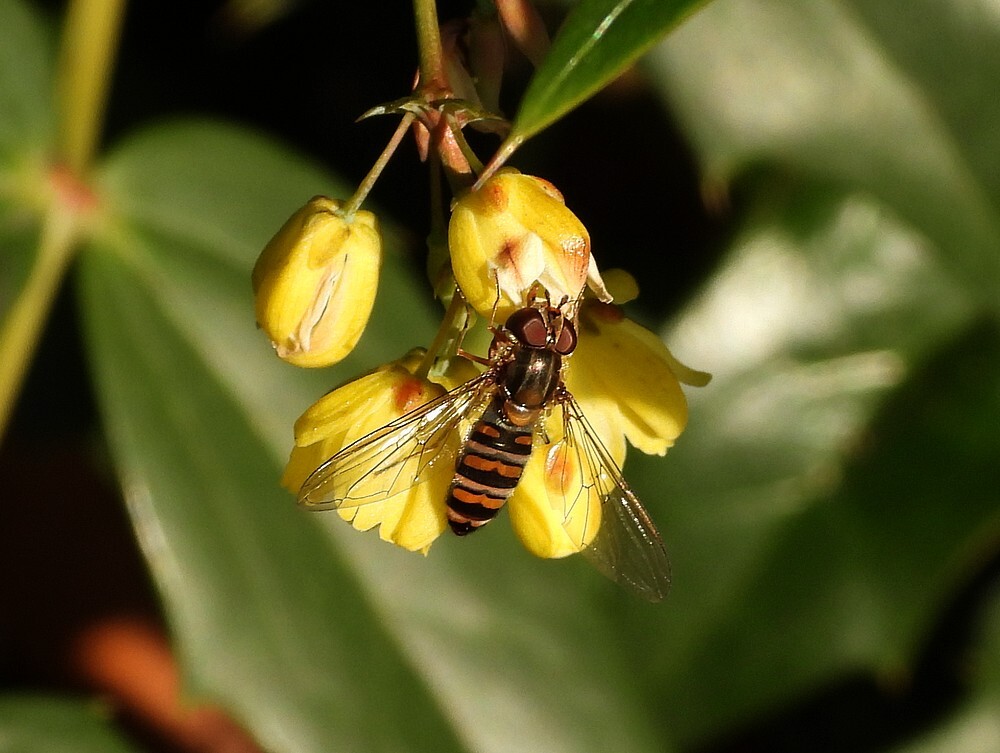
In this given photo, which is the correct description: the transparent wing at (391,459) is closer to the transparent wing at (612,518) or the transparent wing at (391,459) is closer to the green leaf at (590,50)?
the transparent wing at (612,518)

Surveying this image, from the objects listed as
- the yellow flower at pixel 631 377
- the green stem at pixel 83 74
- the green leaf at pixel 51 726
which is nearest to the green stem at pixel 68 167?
the green stem at pixel 83 74

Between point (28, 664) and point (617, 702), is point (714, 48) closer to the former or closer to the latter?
point (617, 702)

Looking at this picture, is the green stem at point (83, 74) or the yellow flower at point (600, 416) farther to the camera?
the green stem at point (83, 74)

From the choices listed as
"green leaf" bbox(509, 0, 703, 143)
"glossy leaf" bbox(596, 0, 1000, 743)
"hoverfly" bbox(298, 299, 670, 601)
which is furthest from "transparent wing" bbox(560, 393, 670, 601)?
"glossy leaf" bbox(596, 0, 1000, 743)

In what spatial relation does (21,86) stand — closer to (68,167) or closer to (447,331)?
(68,167)

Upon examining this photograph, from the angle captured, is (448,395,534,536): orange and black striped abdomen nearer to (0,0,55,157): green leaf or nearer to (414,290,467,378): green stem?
(414,290,467,378): green stem

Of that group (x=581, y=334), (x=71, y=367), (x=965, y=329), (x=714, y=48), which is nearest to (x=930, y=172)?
(x=714, y=48)

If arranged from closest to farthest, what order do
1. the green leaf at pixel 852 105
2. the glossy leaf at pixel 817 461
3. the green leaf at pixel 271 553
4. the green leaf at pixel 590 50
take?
1. the green leaf at pixel 590 50
2. the green leaf at pixel 852 105
3. the green leaf at pixel 271 553
4. the glossy leaf at pixel 817 461
